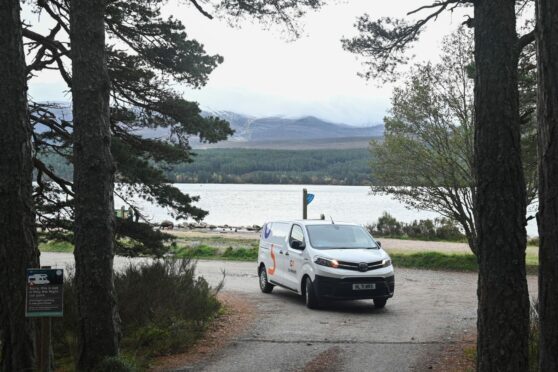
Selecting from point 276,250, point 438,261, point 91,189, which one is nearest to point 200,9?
point 91,189

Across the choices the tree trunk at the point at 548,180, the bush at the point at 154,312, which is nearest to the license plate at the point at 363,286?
the bush at the point at 154,312

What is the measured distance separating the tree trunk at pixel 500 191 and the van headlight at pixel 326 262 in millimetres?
6547

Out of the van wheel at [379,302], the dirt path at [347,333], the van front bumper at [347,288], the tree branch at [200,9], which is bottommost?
the dirt path at [347,333]

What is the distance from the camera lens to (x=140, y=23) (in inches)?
486

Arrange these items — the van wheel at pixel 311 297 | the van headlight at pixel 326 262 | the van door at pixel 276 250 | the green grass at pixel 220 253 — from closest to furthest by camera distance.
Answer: the van headlight at pixel 326 262 → the van wheel at pixel 311 297 → the van door at pixel 276 250 → the green grass at pixel 220 253

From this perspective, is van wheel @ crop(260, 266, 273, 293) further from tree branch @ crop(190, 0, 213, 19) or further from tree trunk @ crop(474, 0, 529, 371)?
tree trunk @ crop(474, 0, 529, 371)

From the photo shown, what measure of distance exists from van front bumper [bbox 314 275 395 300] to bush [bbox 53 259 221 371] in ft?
7.19

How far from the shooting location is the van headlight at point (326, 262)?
44.8ft

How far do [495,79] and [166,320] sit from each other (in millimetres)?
6646

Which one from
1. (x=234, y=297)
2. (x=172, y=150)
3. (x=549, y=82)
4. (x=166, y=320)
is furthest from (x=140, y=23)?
(x=549, y=82)

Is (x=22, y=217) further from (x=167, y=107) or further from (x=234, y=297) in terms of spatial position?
(x=234, y=297)

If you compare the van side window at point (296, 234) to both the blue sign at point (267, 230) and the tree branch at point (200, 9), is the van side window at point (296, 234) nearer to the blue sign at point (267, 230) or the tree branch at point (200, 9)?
the blue sign at point (267, 230)

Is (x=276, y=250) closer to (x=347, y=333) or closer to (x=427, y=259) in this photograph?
(x=347, y=333)

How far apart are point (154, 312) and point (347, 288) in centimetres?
422
